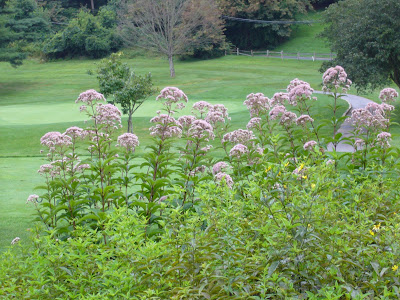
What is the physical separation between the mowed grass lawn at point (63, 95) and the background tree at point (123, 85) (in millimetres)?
1923

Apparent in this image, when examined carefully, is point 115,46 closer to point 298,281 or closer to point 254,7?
point 254,7

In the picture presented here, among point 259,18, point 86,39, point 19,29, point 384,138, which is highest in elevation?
point 259,18

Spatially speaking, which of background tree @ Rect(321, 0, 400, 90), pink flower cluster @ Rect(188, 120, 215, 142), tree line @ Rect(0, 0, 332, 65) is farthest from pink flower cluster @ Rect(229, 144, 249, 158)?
tree line @ Rect(0, 0, 332, 65)

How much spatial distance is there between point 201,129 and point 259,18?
56801mm

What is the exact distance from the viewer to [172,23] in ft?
146

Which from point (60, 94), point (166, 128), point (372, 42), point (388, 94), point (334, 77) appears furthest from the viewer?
point (60, 94)

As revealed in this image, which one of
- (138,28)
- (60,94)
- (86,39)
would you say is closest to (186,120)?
(60,94)

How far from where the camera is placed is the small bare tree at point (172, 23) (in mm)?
44844

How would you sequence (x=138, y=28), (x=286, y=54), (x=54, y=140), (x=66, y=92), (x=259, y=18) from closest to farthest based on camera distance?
(x=54, y=140), (x=66, y=92), (x=138, y=28), (x=286, y=54), (x=259, y=18)

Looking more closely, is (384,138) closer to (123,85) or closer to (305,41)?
(123,85)

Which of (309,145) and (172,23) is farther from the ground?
(172,23)

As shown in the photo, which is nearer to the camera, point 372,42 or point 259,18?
point 372,42

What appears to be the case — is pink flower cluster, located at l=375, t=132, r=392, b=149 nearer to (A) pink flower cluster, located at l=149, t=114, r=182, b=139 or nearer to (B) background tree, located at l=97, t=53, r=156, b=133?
(A) pink flower cluster, located at l=149, t=114, r=182, b=139

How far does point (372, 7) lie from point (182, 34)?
25.1 metres
